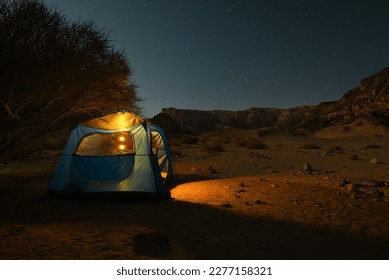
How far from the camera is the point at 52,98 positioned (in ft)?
30.0

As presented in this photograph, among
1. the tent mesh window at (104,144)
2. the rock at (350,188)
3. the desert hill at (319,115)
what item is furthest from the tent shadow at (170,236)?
the desert hill at (319,115)

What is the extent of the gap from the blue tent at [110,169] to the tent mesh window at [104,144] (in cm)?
12

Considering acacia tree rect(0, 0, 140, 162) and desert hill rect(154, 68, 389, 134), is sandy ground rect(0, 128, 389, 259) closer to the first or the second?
acacia tree rect(0, 0, 140, 162)

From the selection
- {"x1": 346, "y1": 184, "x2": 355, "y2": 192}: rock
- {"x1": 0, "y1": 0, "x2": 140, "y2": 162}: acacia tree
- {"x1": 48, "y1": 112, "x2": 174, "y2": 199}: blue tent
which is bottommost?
{"x1": 346, "y1": 184, "x2": 355, "y2": 192}: rock

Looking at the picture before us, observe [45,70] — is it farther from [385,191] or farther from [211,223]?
[385,191]

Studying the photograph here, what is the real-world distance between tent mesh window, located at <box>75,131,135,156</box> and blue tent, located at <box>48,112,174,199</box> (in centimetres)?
12

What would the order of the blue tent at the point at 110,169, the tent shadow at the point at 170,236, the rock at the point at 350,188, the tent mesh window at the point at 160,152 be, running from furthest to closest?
1. the tent mesh window at the point at 160,152
2. the rock at the point at 350,188
3. the blue tent at the point at 110,169
4. the tent shadow at the point at 170,236

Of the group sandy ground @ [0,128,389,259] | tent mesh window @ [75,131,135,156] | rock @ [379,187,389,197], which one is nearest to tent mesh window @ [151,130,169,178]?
tent mesh window @ [75,131,135,156]

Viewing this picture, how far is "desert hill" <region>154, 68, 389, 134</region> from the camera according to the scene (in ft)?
152

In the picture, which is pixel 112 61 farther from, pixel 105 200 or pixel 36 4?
pixel 105 200

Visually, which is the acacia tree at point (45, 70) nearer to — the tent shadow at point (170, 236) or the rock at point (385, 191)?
the tent shadow at point (170, 236)

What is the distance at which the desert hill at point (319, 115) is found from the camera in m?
46.2

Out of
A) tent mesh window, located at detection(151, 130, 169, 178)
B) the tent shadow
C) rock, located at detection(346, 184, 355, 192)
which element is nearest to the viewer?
the tent shadow
